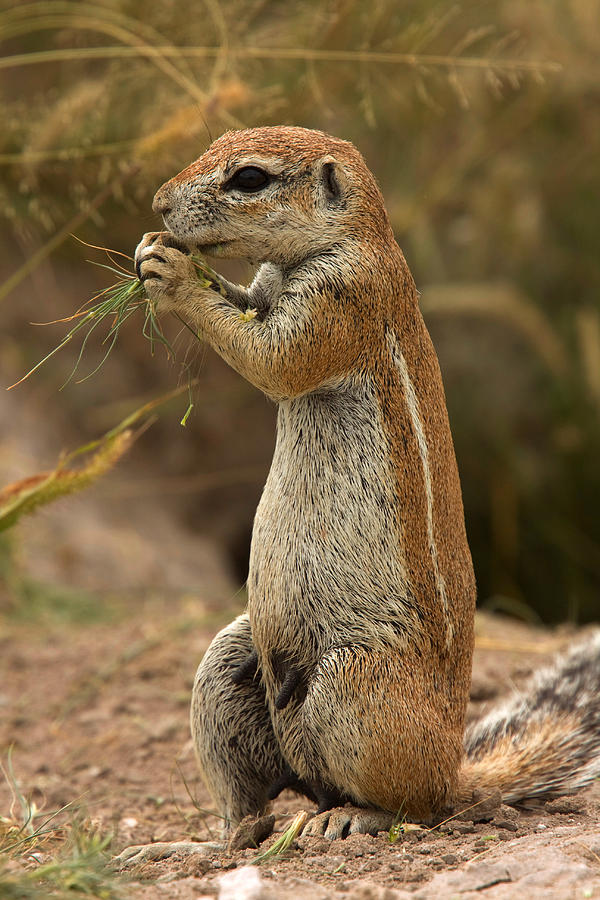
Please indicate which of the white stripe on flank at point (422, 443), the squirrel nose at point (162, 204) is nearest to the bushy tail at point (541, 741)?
the white stripe on flank at point (422, 443)

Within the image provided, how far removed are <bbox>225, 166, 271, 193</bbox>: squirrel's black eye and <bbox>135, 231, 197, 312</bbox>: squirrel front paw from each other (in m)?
0.27

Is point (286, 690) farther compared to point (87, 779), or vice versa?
point (87, 779)

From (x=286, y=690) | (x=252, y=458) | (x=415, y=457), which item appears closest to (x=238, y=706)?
(x=286, y=690)

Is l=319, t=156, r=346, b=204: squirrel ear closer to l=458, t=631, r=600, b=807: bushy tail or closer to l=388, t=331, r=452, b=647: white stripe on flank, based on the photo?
l=388, t=331, r=452, b=647: white stripe on flank

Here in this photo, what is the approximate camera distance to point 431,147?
8242 millimetres

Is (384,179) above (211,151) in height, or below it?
above

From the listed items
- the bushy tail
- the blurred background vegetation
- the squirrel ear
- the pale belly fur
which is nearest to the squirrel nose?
the squirrel ear

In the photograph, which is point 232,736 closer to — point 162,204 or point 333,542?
point 333,542

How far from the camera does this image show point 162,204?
326 centimetres

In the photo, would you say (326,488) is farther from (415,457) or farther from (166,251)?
(166,251)

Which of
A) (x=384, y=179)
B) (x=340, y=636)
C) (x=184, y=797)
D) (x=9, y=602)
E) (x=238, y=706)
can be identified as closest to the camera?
(x=340, y=636)

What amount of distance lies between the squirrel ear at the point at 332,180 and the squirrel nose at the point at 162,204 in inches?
20.0

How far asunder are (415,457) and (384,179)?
209 inches

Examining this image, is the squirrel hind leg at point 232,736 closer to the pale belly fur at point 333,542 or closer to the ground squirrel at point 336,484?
the ground squirrel at point 336,484
